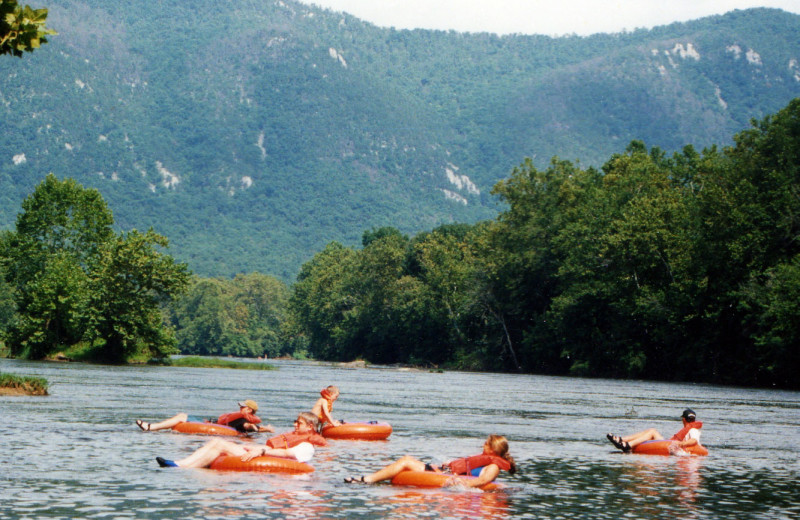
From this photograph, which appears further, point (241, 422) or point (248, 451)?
point (241, 422)

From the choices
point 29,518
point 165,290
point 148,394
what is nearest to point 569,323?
point 165,290

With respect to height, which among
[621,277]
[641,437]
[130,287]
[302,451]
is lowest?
[302,451]

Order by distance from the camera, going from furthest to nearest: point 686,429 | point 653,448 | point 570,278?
point 570,278 → point 653,448 → point 686,429

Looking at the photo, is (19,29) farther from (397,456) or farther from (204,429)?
(204,429)

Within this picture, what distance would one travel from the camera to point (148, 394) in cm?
4706

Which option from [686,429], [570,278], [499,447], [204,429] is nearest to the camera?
[499,447]

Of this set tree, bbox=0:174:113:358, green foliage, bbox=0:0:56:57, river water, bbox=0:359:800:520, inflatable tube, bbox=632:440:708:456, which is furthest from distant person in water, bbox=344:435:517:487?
tree, bbox=0:174:113:358

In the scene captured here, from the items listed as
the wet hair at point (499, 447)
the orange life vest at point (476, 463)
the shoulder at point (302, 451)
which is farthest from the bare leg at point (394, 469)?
the shoulder at point (302, 451)

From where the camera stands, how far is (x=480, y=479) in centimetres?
2181

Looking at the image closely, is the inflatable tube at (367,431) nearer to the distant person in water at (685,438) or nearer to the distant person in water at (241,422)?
the distant person in water at (241,422)

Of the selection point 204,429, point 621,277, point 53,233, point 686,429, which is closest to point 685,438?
point 686,429

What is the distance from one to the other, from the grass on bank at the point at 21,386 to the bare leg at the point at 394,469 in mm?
24822

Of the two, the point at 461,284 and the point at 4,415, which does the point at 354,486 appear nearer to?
the point at 4,415

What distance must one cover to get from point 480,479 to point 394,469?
1.75 metres
